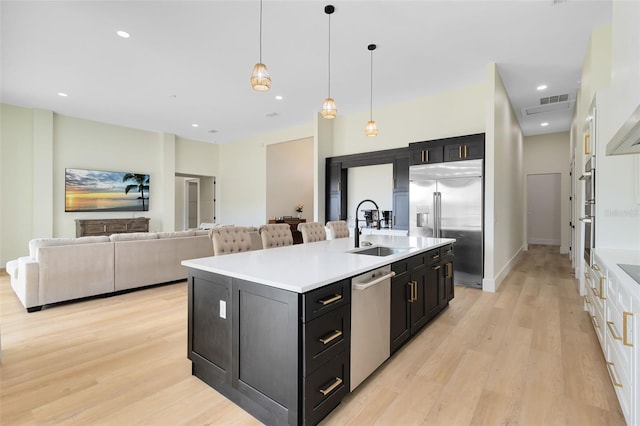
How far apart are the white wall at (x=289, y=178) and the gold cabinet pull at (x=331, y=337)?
→ 6.68 meters

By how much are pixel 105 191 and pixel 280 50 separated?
5952mm

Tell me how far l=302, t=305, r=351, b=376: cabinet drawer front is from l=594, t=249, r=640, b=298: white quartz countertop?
4.74 ft

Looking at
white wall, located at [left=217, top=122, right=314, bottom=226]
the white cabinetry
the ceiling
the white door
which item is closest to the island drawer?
the white cabinetry

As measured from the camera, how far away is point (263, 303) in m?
1.73

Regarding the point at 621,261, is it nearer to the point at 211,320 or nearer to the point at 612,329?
the point at 612,329

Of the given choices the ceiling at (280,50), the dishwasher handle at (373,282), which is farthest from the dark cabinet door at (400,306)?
the ceiling at (280,50)

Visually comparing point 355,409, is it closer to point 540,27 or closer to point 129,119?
point 540,27

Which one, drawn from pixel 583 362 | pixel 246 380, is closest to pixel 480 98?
pixel 583 362

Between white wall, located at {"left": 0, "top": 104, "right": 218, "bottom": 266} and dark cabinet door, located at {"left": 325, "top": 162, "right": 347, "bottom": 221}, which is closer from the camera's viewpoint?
white wall, located at {"left": 0, "top": 104, "right": 218, "bottom": 266}

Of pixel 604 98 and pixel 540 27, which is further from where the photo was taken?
pixel 540 27

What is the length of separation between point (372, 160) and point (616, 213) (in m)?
3.94

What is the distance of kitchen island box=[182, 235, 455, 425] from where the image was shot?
160cm

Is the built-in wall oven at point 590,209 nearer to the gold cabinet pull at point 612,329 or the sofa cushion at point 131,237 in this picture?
the gold cabinet pull at point 612,329

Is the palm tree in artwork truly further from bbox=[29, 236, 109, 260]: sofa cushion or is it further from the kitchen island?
the kitchen island
